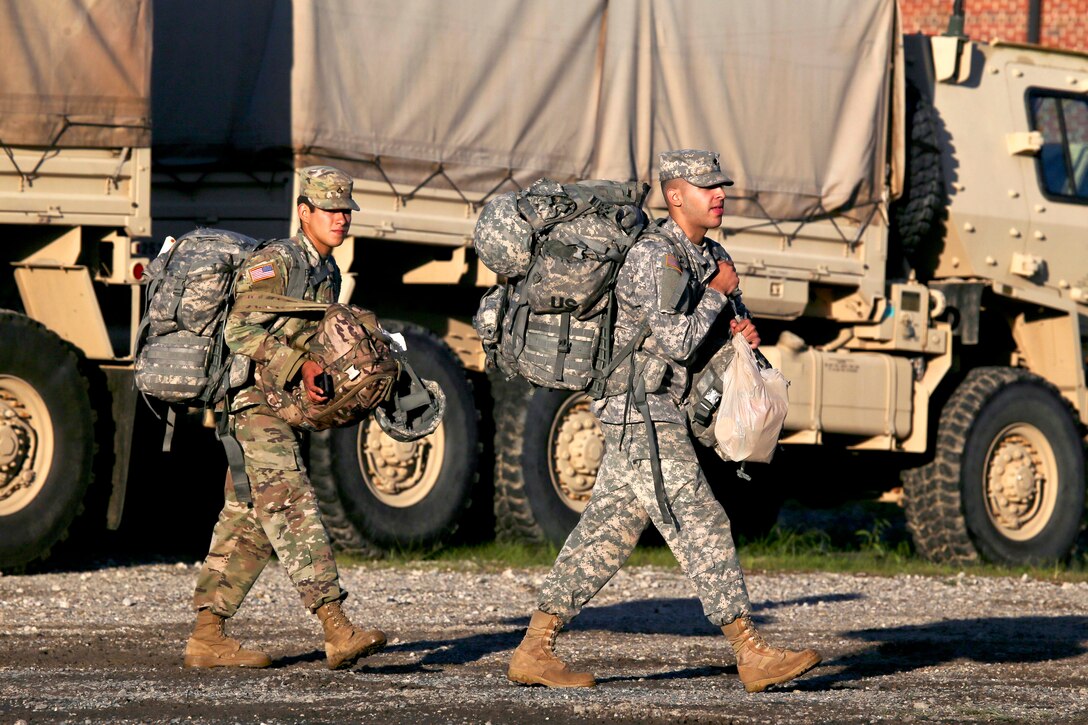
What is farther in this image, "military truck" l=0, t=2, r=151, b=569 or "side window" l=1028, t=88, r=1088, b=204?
"side window" l=1028, t=88, r=1088, b=204

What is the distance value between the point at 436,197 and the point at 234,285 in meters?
3.98

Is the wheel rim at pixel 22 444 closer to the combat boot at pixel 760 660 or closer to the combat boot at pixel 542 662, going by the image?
the combat boot at pixel 542 662

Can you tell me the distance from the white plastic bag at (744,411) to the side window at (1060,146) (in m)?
7.17

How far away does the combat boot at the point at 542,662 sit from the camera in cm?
662

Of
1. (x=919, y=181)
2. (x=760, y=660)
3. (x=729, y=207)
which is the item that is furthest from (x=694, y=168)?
(x=919, y=181)

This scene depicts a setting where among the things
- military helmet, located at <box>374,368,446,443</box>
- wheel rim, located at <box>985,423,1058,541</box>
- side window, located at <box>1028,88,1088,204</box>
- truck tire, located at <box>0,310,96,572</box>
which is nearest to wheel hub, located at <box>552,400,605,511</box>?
wheel rim, located at <box>985,423,1058,541</box>

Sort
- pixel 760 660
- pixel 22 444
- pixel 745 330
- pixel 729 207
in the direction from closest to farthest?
pixel 760 660, pixel 745 330, pixel 22 444, pixel 729 207

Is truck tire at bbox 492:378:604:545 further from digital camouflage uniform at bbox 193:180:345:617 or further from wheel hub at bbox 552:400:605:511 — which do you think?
digital camouflage uniform at bbox 193:180:345:617

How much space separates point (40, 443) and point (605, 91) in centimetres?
403

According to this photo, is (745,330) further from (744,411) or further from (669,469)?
(669,469)

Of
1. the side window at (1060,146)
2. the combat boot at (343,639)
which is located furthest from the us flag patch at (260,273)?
the side window at (1060,146)

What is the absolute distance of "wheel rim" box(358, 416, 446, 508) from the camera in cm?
1098

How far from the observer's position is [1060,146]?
44.1 ft

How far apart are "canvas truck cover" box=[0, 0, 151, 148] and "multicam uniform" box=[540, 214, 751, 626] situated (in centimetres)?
384
